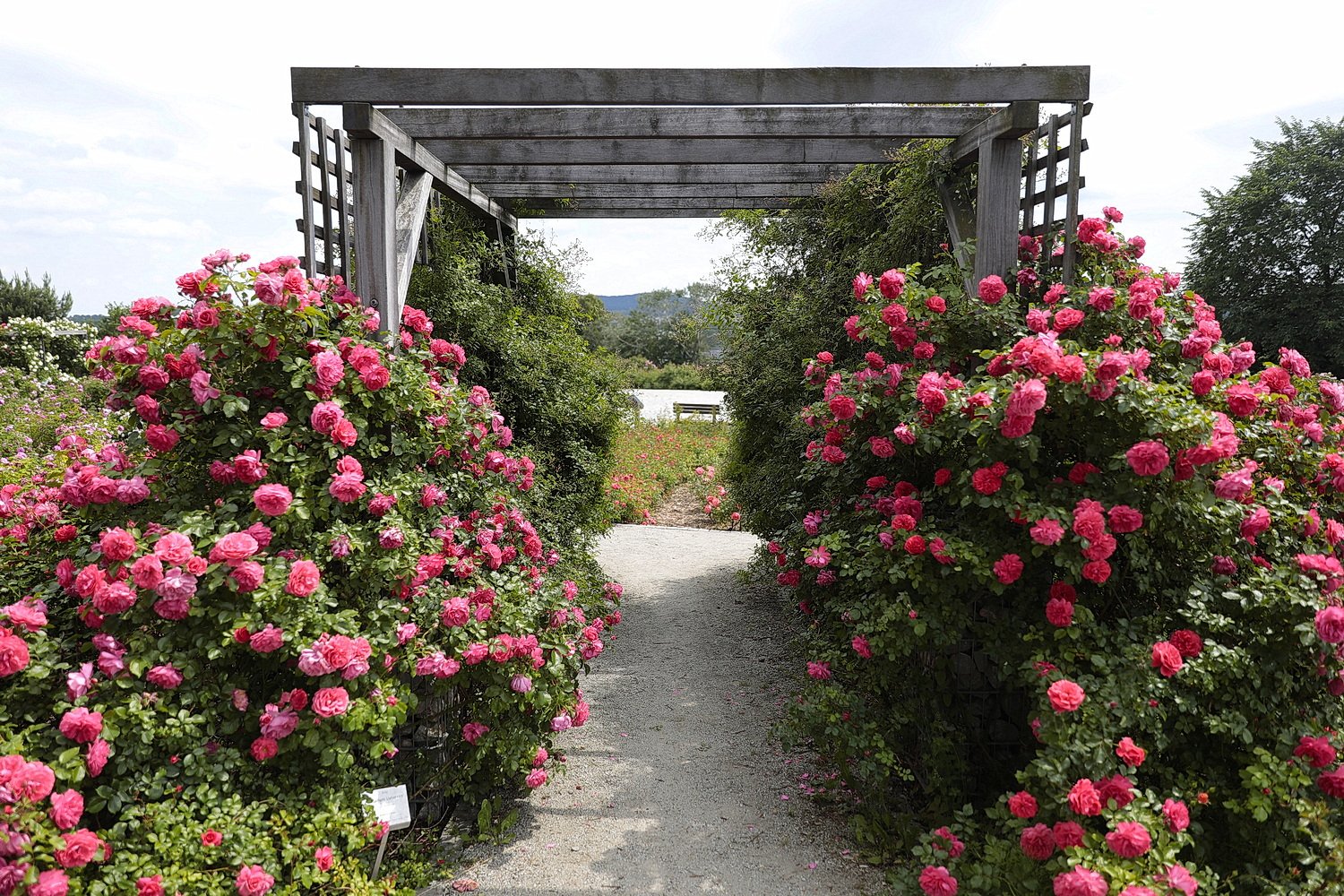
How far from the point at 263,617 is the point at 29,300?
22834mm

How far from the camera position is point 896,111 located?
382 cm

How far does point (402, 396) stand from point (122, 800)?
137 cm

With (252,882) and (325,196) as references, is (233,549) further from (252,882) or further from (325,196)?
(325,196)

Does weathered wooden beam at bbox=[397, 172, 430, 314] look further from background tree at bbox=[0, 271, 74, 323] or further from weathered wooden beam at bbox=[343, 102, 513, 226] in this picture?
background tree at bbox=[0, 271, 74, 323]

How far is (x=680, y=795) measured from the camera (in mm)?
3127

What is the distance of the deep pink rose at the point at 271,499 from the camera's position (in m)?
2.19

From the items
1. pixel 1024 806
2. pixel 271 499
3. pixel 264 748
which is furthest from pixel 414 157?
pixel 1024 806

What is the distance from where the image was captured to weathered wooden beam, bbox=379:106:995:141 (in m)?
3.77

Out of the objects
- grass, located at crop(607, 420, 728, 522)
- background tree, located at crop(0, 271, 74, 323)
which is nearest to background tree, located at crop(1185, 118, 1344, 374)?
grass, located at crop(607, 420, 728, 522)

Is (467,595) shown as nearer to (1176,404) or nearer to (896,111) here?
(1176,404)

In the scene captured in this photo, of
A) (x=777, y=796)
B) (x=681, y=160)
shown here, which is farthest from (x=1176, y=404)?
(x=681, y=160)

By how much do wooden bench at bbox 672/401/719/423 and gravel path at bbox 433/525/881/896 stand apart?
11.6 m

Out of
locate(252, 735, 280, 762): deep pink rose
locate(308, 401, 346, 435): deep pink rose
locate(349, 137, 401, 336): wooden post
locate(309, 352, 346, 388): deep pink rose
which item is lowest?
locate(252, 735, 280, 762): deep pink rose

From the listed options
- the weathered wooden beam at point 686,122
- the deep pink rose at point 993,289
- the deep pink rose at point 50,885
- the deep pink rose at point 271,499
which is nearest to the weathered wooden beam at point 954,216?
the weathered wooden beam at point 686,122
